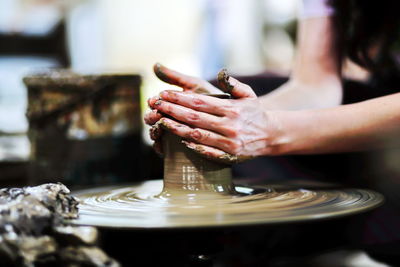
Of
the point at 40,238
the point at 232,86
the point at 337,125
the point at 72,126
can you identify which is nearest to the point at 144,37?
the point at 72,126

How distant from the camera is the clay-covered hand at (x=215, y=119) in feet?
3.91

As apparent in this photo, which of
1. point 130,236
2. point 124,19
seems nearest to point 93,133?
point 130,236

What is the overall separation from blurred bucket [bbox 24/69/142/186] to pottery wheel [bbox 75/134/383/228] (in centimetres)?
78

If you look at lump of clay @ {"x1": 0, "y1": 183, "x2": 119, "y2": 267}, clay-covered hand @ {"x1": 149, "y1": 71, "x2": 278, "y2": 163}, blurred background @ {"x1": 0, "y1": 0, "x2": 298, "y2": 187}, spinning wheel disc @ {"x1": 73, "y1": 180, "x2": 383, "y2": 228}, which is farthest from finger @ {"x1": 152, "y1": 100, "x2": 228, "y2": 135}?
blurred background @ {"x1": 0, "y1": 0, "x2": 298, "y2": 187}

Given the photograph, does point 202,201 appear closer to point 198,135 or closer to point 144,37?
point 198,135

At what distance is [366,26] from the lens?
200 centimetres

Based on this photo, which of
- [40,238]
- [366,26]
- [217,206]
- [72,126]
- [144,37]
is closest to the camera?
[40,238]

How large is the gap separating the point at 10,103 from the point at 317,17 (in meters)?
3.05

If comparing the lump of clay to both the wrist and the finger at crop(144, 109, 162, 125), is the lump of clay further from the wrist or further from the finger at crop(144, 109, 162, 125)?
the wrist

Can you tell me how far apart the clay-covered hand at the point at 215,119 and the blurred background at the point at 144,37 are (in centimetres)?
340

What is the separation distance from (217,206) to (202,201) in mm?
63

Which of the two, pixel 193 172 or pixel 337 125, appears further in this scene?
pixel 337 125

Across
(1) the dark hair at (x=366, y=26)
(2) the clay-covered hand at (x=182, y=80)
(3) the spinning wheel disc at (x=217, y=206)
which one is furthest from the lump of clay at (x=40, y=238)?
(1) the dark hair at (x=366, y=26)

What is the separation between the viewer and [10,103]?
4.45 meters
